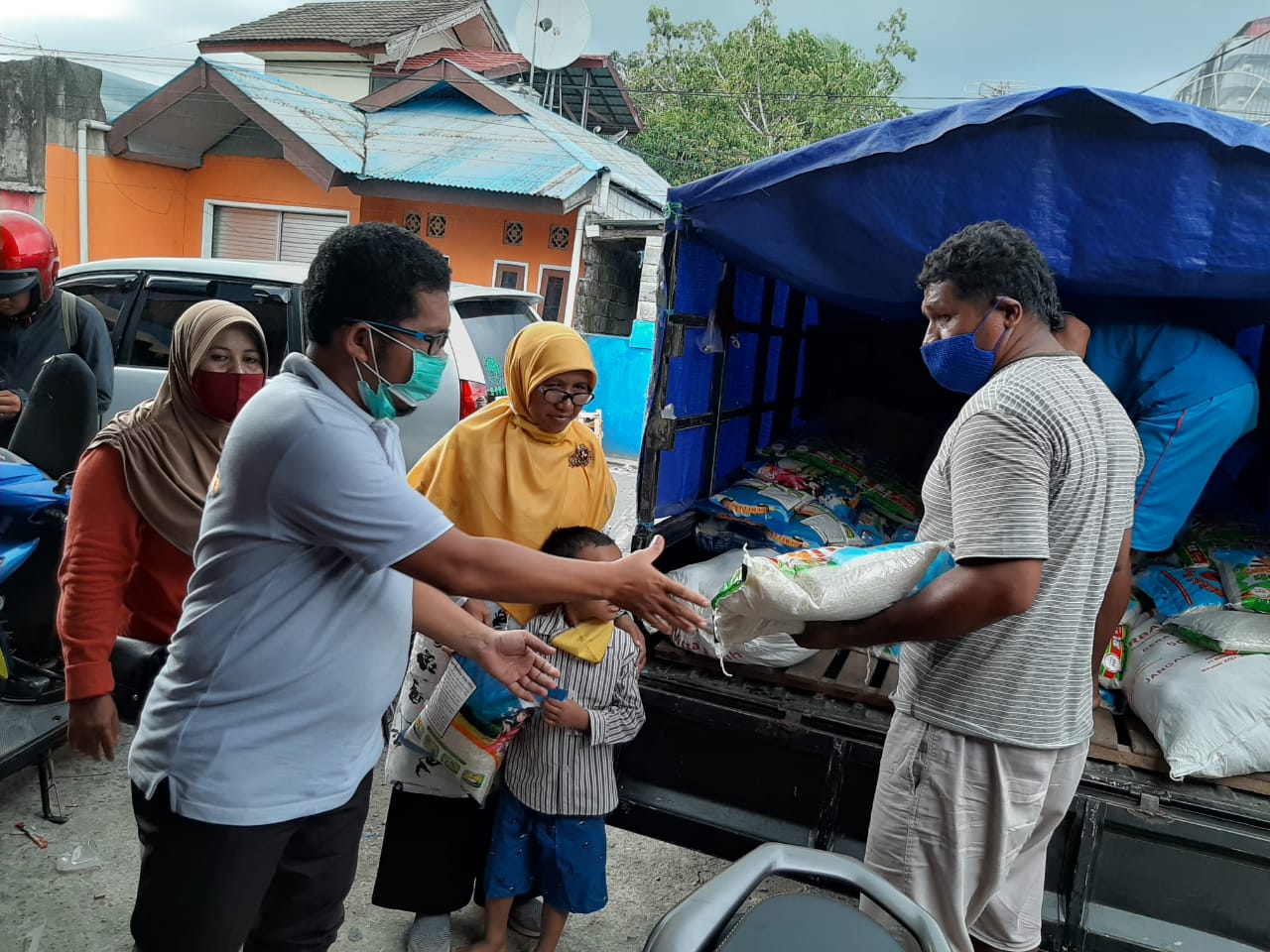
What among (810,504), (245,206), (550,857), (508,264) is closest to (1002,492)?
(550,857)

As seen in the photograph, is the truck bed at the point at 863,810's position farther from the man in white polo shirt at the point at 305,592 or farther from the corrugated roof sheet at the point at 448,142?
the corrugated roof sheet at the point at 448,142

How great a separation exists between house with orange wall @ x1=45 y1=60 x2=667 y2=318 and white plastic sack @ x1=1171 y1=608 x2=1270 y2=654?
30.5 ft

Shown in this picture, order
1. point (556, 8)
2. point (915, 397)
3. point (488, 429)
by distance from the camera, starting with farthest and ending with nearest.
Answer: point (556, 8), point (915, 397), point (488, 429)

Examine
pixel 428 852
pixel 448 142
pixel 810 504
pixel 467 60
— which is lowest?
pixel 428 852

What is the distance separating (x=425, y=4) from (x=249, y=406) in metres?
18.2

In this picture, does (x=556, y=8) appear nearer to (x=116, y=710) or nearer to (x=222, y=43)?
(x=222, y=43)

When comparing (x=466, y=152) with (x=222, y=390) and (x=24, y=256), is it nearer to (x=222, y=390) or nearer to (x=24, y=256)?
(x=24, y=256)

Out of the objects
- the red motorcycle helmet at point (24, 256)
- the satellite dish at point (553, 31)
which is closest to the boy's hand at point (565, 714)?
the red motorcycle helmet at point (24, 256)

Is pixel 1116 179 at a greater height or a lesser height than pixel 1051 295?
greater

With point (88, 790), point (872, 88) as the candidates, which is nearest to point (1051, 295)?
point (88, 790)

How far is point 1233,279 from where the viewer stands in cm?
267

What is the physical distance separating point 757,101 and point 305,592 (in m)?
23.4

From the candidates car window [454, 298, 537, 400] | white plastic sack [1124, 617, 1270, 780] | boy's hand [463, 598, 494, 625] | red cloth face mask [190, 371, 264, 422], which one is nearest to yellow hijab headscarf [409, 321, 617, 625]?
boy's hand [463, 598, 494, 625]

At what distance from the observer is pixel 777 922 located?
1.31 m
